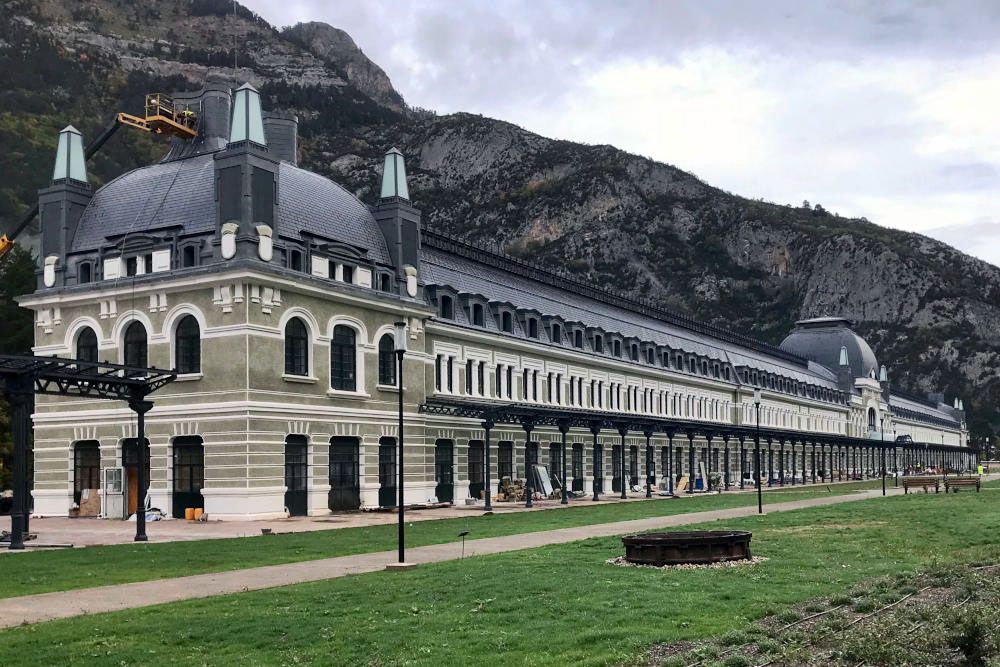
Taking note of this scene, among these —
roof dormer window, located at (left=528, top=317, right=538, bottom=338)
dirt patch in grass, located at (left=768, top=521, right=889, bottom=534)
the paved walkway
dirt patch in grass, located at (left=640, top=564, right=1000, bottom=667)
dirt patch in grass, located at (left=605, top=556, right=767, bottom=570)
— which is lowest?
the paved walkway

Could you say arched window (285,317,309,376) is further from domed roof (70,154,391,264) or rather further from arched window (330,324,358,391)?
domed roof (70,154,391,264)

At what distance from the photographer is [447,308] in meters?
58.4

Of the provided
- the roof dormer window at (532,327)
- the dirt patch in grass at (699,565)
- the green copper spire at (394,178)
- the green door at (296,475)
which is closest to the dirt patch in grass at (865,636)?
the dirt patch in grass at (699,565)

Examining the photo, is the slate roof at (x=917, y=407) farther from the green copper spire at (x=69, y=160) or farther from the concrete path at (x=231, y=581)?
the concrete path at (x=231, y=581)

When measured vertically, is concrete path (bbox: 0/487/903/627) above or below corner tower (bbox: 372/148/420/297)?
below

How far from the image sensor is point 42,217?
166 ft

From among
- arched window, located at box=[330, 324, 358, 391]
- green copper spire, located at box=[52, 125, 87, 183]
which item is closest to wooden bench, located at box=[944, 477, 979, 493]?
arched window, located at box=[330, 324, 358, 391]

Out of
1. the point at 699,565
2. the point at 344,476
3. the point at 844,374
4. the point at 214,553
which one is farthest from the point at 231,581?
the point at 844,374

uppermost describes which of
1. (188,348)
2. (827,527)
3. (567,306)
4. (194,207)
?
(194,207)

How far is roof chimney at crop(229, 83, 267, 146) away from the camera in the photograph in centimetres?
4512

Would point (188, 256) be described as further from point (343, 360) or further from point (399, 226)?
point (399, 226)

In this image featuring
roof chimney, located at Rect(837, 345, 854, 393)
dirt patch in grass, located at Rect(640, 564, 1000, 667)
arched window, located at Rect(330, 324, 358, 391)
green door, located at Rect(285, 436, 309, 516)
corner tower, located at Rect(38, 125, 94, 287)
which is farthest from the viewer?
roof chimney, located at Rect(837, 345, 854, 393)

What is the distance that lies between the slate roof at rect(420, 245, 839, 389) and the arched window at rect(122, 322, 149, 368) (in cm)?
1616

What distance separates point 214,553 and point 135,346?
71.1 ft
